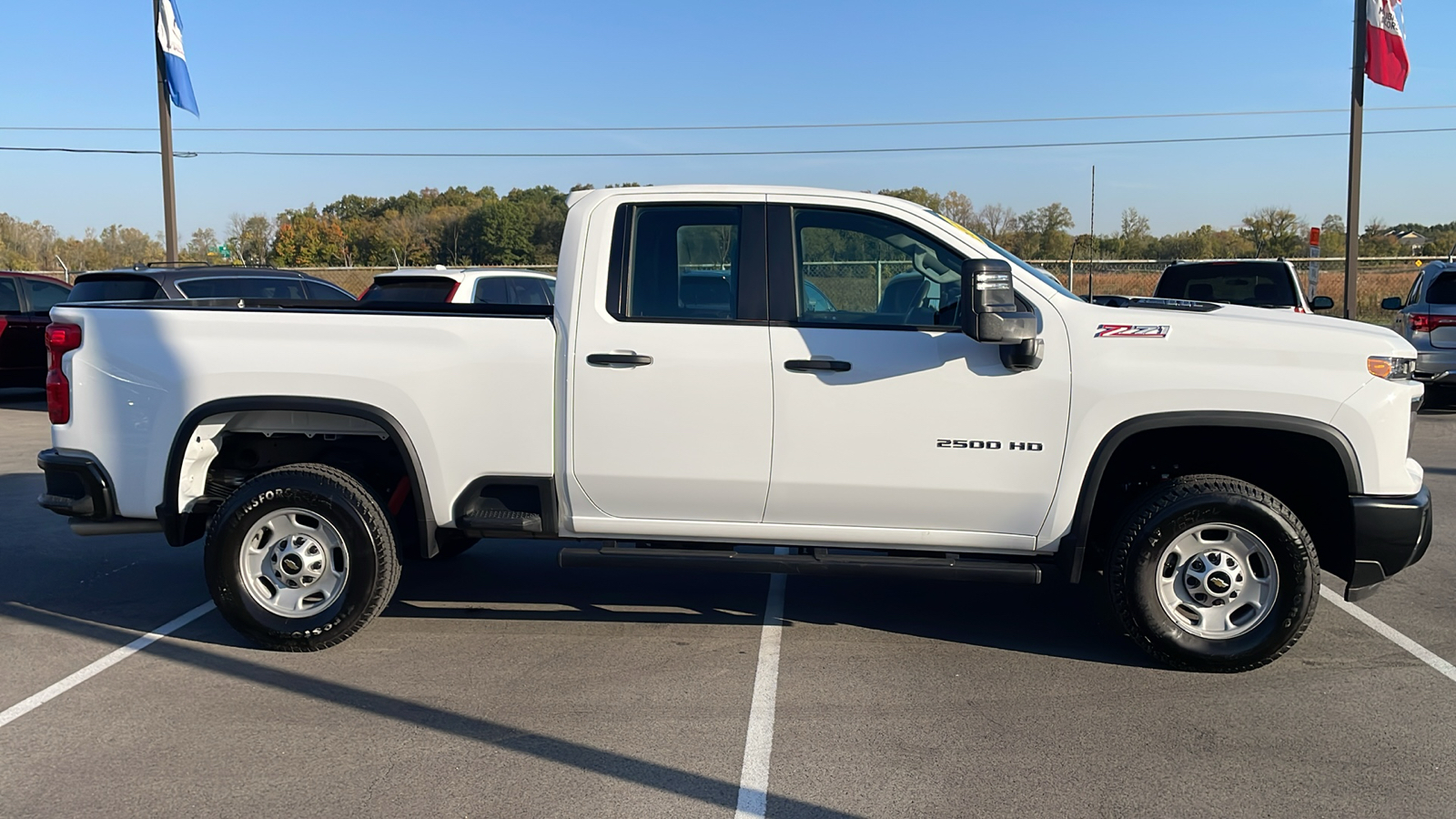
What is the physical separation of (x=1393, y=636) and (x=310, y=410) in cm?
531

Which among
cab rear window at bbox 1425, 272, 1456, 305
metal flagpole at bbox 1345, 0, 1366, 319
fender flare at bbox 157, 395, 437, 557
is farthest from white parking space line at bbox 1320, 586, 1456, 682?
metal flagpole at bbox 1345, 0, 1366, 319

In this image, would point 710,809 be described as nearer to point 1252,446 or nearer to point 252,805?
point 252,805

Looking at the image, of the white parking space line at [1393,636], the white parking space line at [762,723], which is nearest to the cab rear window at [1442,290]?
the white parking space line at [1393,636]

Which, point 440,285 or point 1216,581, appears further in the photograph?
point 440,285

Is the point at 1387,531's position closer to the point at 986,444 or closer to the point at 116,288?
the point at 986,444

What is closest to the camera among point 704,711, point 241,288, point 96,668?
point 704,711

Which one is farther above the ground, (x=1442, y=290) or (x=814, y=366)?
(x=1442, y=290)

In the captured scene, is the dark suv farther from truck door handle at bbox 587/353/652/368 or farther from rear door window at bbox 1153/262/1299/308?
rear door window at bbox 1153/262/1299/308

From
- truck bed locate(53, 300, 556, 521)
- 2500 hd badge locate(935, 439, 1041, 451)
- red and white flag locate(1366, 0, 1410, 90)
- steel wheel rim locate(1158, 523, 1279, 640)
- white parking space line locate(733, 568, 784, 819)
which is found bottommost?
white parking space line locate(733, 568, 784, 819)

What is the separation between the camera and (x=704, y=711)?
428cm

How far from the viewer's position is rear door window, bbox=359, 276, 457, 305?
10.5m

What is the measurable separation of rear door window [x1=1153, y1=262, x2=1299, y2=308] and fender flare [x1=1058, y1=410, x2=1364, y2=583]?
7101 mm

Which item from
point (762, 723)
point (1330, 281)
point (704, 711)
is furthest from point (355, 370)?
point (1330, 281)

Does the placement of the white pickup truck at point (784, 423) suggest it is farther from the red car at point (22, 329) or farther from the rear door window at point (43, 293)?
the rear door window at point (43, 293)
